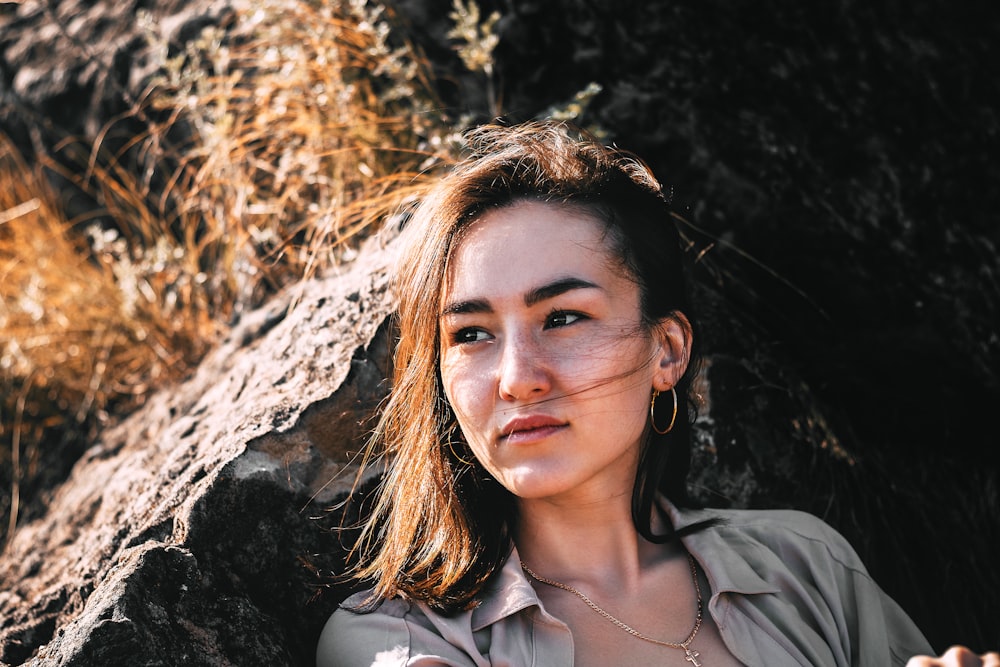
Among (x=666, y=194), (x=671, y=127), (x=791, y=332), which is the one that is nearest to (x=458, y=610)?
(x=666, y=194)

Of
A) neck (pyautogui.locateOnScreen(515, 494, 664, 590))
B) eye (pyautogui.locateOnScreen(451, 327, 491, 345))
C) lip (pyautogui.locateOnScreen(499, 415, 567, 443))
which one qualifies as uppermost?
eye (pyautogui.locateOnScreen(451, 327, 491, 345))

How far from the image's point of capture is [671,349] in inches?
91.2

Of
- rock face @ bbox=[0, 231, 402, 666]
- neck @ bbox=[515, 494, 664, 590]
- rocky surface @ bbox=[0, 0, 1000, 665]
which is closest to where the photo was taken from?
rock face @ bbox=[0, 231, 402, 666]

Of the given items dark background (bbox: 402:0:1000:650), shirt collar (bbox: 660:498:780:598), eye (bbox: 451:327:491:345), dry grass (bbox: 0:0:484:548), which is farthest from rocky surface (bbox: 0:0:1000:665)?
eye (bbox: 451:327:491:345)

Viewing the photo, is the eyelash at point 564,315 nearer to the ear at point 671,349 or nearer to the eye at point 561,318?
the eye at point 561,318

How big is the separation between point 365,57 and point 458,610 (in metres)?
2.03

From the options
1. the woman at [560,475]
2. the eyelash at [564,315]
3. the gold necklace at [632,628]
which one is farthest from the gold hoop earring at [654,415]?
the gold necklace at [632,628]

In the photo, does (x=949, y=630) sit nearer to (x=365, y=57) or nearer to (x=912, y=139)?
(x=912, y=139)

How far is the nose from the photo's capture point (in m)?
1.98

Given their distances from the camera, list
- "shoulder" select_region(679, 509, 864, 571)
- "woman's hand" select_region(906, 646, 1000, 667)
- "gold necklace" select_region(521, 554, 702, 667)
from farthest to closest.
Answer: "shoulder" select_region(679, 509, 864, 571), "gold necklace" select_region(521, 554, 702, 667), "woman's hand" select_region(906, 646, 1000, 667)

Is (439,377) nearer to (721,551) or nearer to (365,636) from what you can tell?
(365,636)

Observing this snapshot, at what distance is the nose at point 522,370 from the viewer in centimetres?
198

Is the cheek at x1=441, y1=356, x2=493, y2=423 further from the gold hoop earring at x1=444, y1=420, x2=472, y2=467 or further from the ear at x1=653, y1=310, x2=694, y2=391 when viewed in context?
the ear at x1=653, y1=310, x2=694, y2=391

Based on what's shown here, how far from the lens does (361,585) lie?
236cm
